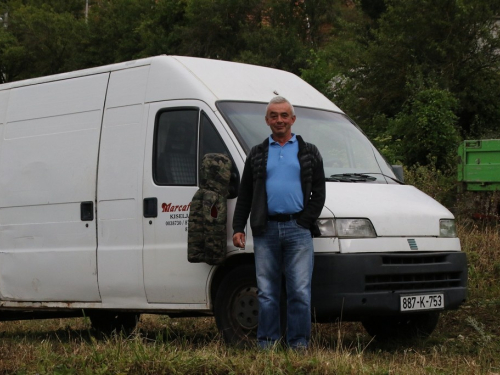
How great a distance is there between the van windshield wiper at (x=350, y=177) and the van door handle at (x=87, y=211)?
2137 mm

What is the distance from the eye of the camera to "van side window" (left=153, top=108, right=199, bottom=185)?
25.2 feet

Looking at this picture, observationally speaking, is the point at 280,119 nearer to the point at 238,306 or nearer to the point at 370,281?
the point at 370,281

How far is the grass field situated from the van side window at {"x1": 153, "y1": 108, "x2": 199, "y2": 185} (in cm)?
124

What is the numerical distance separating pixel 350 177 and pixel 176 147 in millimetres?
1412

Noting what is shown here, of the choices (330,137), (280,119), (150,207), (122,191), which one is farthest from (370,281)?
(122,191)

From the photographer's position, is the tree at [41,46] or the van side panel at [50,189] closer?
the van side panel at [50,189]

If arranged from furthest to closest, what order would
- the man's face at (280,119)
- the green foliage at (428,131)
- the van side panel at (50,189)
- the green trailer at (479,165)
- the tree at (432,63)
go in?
the tree at (432,63) → the green foliage at (428,131) → the green trailer at (479,165) → the van side panel at (50,189) → the man's face at (280,119)

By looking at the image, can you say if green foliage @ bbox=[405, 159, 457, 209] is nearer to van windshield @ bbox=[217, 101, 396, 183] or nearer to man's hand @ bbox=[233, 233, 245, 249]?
van windshield @ bbox=[217, 101, 396, 183]

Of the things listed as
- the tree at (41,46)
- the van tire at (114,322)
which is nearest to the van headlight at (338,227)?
the van tire at (114,322)

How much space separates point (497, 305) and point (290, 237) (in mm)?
3786

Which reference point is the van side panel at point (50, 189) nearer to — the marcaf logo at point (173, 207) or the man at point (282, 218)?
the marcaf logo at point (173, 207)

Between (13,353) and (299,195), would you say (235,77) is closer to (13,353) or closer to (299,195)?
(299,195)

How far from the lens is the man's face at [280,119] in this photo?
6.77 m

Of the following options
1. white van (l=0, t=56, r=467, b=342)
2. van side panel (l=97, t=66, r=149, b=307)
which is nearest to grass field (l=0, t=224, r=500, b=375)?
white van (l=0, t=56, r=467, b=342)
